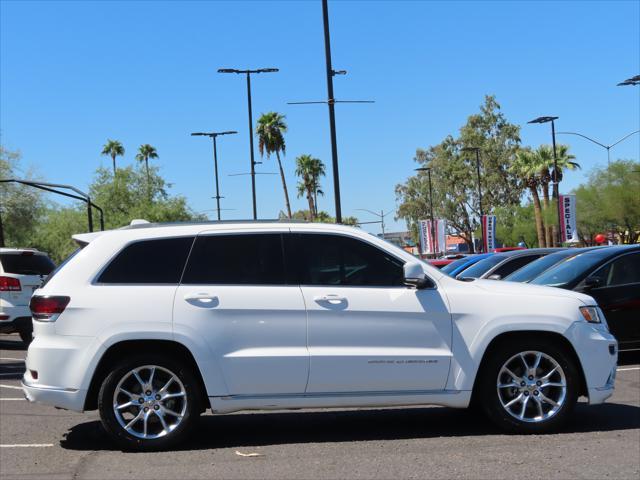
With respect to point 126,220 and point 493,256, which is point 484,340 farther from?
point 126,220

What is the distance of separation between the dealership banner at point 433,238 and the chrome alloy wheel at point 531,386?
141 feet

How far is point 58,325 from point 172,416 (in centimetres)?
111

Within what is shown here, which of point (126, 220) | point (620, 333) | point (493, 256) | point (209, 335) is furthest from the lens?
point (126, 220)

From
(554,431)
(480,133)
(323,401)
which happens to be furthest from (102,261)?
(480,133)

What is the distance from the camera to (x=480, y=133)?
7575cm

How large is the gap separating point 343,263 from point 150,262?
1530 millimetres

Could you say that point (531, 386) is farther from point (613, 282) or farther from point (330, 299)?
point (613, 282)

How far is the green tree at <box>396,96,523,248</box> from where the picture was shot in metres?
74.6

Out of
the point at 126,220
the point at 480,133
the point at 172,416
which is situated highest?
the point at 480,133

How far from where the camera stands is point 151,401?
19.0 feet

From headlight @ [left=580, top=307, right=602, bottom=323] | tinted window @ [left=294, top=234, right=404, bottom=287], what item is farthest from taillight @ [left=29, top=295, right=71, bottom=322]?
headlight @ [left=580, top=307, right=602, bottom=323]

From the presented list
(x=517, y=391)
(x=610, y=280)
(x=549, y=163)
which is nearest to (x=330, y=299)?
(x=517, y=391)

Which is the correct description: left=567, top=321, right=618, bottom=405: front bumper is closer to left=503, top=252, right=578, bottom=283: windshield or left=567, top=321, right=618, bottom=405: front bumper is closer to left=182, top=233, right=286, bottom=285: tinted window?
left=182, top=233, right=286, bottom=285: tinted window

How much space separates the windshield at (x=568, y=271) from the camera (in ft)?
32.8
